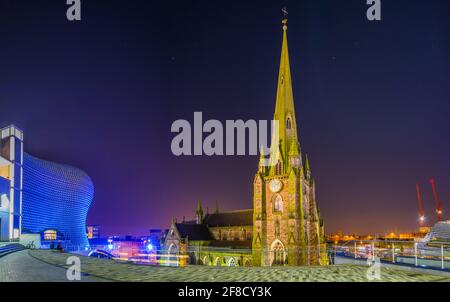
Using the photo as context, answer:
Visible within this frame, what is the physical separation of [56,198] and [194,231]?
3960 centimetres

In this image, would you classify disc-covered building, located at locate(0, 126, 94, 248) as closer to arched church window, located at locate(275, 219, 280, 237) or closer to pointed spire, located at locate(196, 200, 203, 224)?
pointed spire, located at locate(196, 200, 203, 224)

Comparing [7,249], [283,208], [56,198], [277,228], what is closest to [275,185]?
[283,208]

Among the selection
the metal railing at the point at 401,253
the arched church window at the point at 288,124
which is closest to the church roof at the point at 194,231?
the arched church window at the point at 288,124

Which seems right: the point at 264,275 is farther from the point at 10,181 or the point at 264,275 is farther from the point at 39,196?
the point at 39,196

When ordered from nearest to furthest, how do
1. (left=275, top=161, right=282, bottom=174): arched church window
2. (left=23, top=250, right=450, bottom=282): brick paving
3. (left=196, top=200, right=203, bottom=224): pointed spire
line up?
1. (left=23, top=250, right=450, bottom=282): brick paving
2. (left=275, top=161, right=282, bottom=174): arched church window
3. (left=196, top=200, right=203, bottom=224): pointed spire

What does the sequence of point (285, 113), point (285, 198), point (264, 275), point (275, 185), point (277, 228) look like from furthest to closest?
point (285, 113), point (275, 185), point (285, 198), point (277, 228), point (264, 275)

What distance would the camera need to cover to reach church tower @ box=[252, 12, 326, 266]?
55.3 metres

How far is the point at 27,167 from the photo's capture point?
254ft

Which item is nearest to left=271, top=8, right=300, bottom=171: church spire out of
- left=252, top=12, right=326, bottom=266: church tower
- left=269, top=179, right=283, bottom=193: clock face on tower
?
left=252, top=12, right=326, bottom=266: church tower

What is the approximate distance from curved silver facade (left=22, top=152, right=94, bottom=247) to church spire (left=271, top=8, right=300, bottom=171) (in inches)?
1746

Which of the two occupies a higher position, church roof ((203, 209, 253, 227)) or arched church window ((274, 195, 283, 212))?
arched church window ((274, 195, 283, 212))

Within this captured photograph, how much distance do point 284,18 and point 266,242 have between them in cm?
3747

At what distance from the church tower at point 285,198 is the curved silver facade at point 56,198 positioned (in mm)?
38385

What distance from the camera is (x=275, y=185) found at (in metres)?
59.7
